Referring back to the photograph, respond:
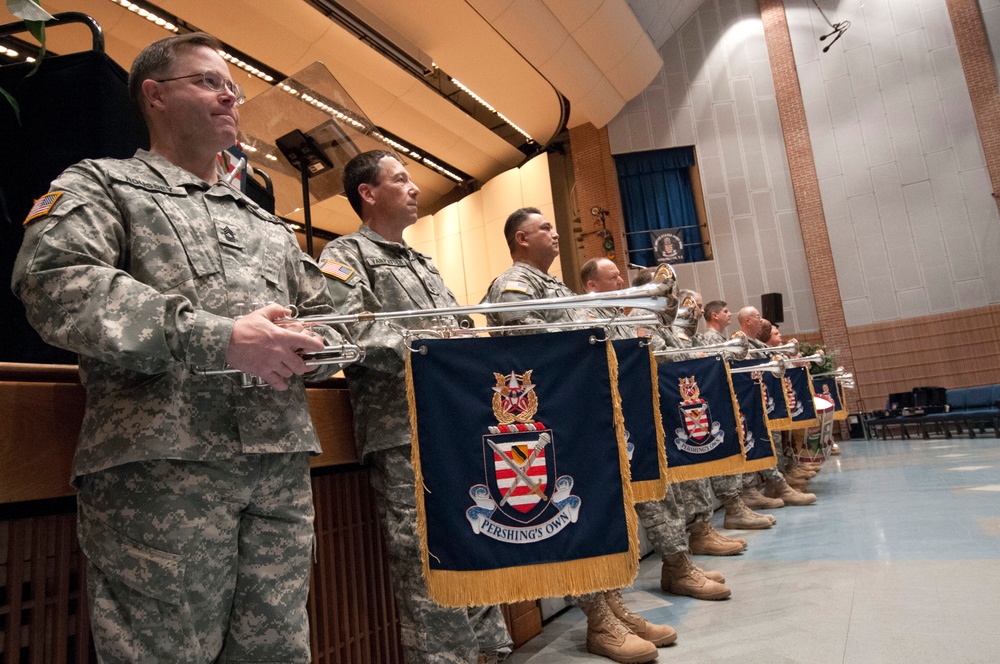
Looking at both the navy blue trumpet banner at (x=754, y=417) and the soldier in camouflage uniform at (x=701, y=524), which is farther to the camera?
the navy blue trumpet banner at (x=754, y=417)

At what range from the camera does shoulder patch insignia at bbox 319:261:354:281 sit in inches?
69.4

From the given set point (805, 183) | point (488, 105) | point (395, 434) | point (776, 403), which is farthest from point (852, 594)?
point (805, 183)

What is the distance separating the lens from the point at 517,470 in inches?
57.4

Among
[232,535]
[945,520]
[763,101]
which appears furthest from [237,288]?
[763,101]

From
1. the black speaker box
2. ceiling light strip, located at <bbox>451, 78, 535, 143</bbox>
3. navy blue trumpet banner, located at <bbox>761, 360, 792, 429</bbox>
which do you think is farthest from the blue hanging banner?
ceiling light strip, located at <bbox>451, 78, 535, 143</bbox>

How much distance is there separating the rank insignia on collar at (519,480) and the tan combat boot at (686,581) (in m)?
1.60

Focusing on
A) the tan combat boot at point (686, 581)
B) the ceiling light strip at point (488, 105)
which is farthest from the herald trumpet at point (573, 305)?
the ceiling light strip at point (488, 105)

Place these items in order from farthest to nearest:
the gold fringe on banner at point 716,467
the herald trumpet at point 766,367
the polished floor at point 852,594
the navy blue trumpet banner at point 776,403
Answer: the navy blue trumpet banner at point 776,403
the herald trumpet at point 766,367
the gold fringe on banner at point 716,467
the polished floor at point 852,594

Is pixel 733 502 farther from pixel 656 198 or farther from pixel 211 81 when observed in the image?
pixel 656 198

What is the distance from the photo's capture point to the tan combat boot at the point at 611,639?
7.01 ft

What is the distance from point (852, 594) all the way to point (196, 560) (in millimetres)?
2445

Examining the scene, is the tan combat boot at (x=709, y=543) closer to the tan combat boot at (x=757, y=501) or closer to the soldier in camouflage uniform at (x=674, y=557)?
the soldier in camouflage uniform at (x=674, y=557)

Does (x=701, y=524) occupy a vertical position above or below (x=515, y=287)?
below

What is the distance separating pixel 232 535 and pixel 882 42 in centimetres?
1332
